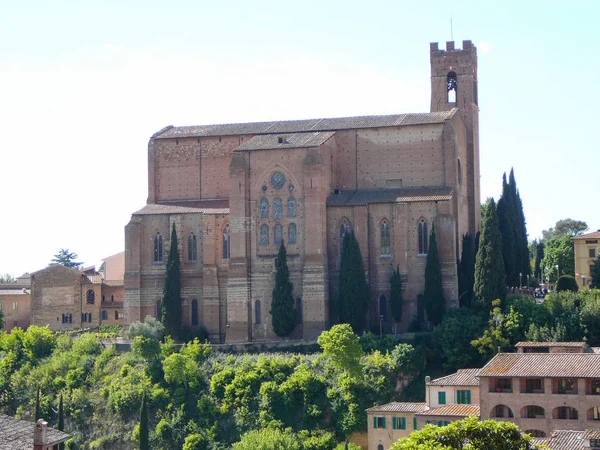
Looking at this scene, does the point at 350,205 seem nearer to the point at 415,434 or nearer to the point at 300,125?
the point at 300,125

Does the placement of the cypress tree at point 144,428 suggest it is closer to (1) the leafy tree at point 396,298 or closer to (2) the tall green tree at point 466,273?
(1) the leafy tree at point 396,298

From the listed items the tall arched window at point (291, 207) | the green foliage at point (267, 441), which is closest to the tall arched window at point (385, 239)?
the tall arched window at point (291, 207)

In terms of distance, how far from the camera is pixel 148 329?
2653 inches

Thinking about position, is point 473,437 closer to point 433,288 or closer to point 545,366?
point 545,366

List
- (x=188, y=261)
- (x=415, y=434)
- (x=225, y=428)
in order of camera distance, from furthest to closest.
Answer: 1. (x=188, y=261)
2. (x=225, y=428)
3. (x=415, y=434)

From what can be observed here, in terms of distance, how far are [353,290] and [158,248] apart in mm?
12882

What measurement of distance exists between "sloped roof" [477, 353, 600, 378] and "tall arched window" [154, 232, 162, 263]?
85.3ft

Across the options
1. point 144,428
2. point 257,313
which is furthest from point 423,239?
point 144,428

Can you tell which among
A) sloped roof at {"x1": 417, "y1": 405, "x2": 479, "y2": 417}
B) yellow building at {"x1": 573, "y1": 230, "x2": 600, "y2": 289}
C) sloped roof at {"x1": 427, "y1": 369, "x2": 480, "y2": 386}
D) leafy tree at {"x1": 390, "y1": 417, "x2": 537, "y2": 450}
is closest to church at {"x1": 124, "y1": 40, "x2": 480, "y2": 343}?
yellow building at {"x1": 573, "y1": 230, "x2": 600, "y2": 289}

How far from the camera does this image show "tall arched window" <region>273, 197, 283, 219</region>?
69062 millimetres

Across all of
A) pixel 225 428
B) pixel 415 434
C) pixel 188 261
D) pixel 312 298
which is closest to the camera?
pixel 415 434

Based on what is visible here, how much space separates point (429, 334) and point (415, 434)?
28689mm

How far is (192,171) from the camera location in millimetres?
74688

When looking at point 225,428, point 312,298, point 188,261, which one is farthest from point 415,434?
point 188,261
